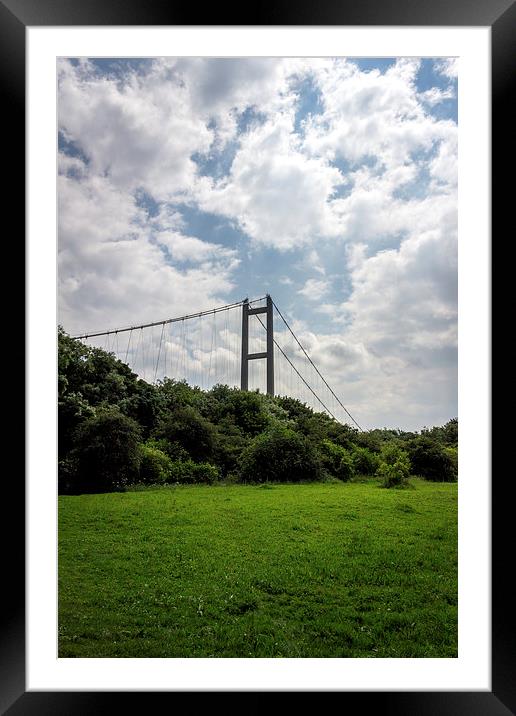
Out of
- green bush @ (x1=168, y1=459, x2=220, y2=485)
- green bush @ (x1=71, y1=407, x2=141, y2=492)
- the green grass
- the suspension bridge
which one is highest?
the suspension bridge

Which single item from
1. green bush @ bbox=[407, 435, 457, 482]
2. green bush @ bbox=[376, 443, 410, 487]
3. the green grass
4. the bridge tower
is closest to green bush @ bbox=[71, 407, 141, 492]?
the green grass

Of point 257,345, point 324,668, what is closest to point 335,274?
point 257,345

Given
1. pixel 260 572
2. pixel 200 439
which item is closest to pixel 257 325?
pixel 200 439

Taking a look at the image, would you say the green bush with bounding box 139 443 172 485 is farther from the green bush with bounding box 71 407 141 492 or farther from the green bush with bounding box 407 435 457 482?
the green bush with bounding box 407 435 457 482

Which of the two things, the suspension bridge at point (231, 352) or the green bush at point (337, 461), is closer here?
the suspension bridge at point (231, 352)

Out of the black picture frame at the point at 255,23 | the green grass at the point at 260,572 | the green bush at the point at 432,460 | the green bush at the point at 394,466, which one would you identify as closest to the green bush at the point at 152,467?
the green grass at the point at 260,572

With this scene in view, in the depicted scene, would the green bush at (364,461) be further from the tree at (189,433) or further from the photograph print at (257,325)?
the tree at (189,433)

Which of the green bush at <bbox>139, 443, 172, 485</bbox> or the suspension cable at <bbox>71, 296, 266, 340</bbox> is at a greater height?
the suspension cable at <bbox>71, 296, 266, 340</bbox>
